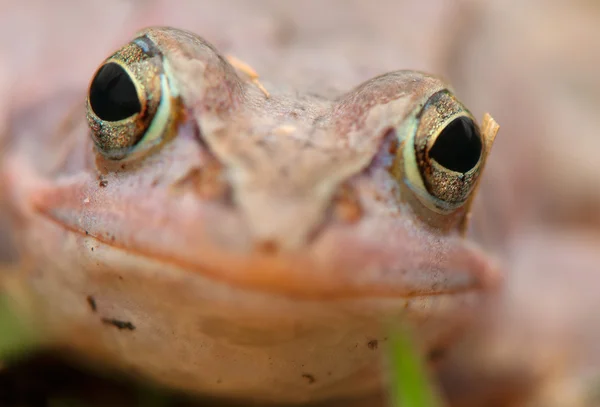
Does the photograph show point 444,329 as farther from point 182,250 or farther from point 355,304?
point 182,250

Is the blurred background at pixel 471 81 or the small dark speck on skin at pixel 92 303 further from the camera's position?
the blurred background at pixel 471 81

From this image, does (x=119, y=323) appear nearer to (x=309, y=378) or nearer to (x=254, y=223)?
(x=309, y=378)

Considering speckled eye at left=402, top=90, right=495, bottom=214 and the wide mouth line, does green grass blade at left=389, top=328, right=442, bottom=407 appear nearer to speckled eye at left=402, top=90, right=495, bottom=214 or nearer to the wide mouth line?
the wide mouth line

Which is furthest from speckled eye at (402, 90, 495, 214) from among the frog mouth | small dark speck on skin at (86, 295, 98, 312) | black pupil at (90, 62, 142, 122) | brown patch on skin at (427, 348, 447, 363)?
small dark speck on skin at (86, 295, 98, 312)

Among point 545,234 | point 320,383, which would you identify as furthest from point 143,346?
point 545,234

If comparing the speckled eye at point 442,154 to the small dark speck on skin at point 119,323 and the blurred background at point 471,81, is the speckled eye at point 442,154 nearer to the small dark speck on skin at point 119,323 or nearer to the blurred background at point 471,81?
the blurred background at point 471,81

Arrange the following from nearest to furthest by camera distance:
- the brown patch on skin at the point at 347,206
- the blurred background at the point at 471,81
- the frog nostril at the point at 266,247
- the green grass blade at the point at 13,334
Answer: the frog nostril at the point at 266,247
the brown patch on skin at the point at 347,206
the green grass blade at the point at 13,334
the blurred background at the point at 471,81

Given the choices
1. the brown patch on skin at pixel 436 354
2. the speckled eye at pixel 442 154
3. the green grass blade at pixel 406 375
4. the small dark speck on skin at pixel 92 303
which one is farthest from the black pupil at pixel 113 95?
the brown patch on skin at pixel 436 354

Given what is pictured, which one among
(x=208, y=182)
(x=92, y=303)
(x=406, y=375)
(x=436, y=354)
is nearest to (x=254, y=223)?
(x=208, y=182)
